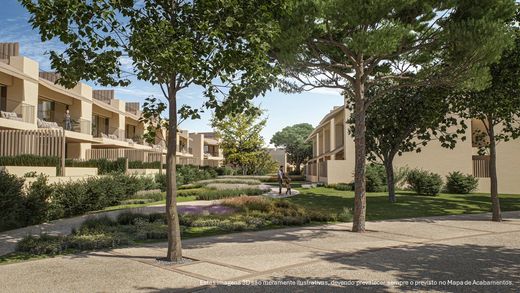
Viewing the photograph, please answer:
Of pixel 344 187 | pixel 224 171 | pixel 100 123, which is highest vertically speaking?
pixel 100 123

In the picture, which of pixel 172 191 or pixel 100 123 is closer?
pixel 172 191

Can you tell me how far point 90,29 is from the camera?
7590 millimetres

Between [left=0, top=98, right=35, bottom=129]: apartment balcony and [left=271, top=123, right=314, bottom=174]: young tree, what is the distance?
5114cm

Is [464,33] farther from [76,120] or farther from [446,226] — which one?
[76,120]

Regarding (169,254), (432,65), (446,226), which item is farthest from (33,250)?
(432,65)

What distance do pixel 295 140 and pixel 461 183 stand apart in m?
58.9

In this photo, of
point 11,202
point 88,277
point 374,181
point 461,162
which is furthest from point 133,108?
point 88,277

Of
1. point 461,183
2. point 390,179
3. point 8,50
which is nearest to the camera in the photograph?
point 390,179

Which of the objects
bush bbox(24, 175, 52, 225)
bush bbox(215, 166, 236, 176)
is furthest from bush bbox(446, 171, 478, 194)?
bush bbox(215, 166, 236, 176)

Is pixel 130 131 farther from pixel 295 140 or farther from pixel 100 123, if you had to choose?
pixel 295 140

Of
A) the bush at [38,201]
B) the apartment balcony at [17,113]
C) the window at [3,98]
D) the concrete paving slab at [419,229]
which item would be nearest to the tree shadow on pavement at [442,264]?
the concrete paving slab at [419,229]

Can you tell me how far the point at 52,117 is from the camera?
99.9ft

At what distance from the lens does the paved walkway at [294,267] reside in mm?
6203

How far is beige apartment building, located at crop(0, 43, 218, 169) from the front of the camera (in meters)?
20.1
